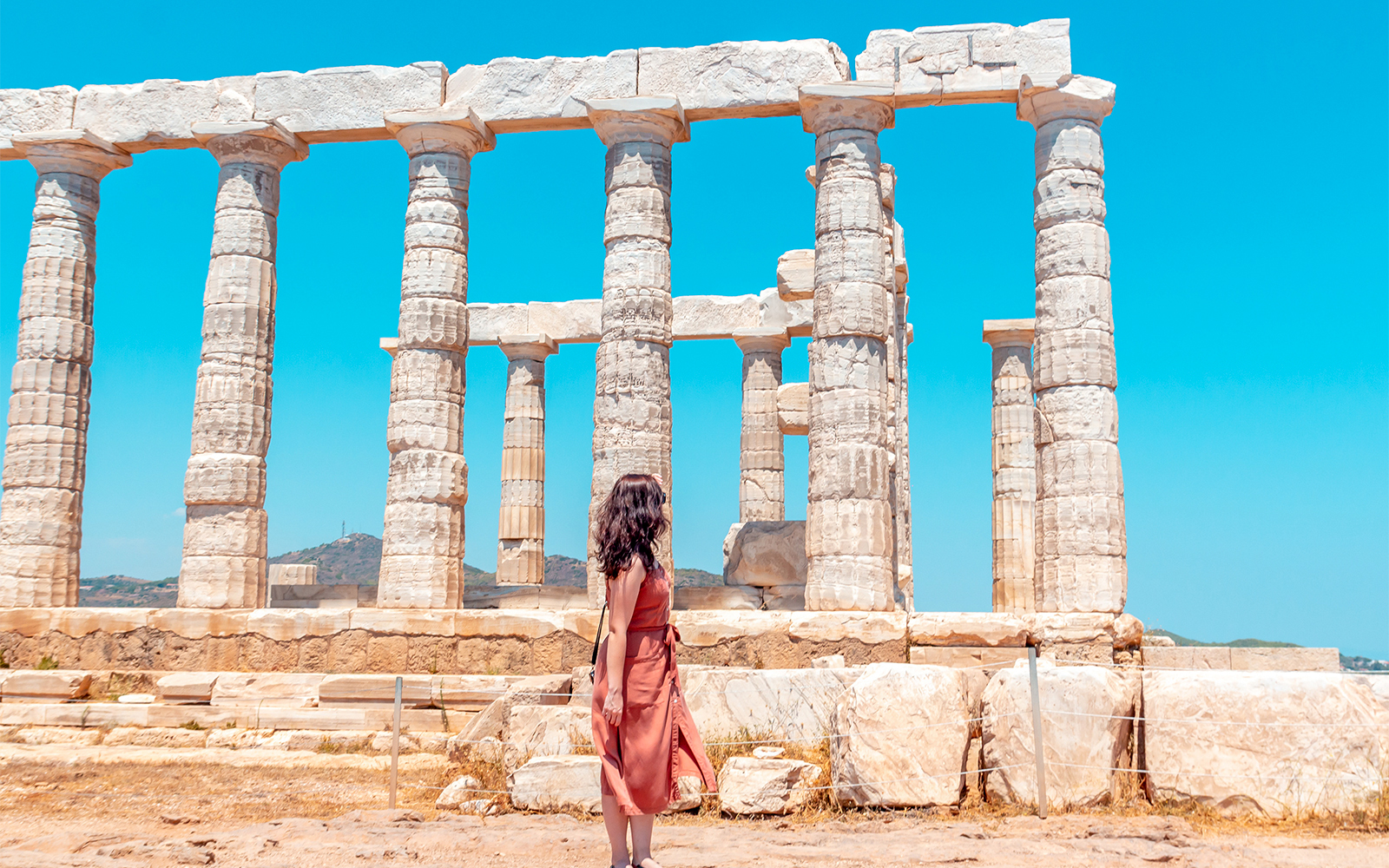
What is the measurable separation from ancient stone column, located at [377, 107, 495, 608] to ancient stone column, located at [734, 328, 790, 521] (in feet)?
27.2

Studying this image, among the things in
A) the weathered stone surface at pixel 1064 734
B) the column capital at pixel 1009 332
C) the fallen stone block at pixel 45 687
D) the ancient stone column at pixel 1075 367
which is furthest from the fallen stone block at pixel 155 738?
the column capital at pixel 1009 332

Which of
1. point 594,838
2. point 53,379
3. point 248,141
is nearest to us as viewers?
point 594,838

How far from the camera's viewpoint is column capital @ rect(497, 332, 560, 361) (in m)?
23.8

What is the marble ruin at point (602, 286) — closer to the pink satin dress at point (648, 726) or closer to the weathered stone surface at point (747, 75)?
the weathered stone surface at point (747, 75)

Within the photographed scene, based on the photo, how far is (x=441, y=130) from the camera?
15.8 metres

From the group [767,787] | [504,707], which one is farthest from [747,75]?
[767,787]

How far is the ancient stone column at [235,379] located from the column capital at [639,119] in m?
4.32

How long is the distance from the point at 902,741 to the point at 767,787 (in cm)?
90

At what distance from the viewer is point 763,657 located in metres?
13.2

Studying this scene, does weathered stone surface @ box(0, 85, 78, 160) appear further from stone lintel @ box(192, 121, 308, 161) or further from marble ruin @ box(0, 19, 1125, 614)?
stone lintel @ box(192, 121, 308, 161)

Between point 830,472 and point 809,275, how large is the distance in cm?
636

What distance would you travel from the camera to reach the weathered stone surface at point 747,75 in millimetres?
14875

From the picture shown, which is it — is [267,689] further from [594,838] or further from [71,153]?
[71,153]

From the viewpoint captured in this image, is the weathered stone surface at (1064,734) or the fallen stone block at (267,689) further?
the fallen stone block at (267,689)
